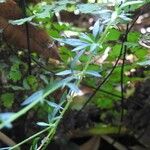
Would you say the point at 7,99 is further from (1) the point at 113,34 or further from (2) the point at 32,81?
(1) the point at 113,34

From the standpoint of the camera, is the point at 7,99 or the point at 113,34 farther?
the point at 7,99

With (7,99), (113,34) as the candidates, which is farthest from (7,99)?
(113,34)

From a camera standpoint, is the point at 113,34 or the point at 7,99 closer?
the point at 113,34

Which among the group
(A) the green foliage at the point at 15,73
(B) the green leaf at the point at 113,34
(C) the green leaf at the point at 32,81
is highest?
(B) the green leaf at the point at 113,34

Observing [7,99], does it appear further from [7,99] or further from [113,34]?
[113,34]

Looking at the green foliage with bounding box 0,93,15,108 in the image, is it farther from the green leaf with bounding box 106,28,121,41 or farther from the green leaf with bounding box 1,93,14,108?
the green leaf with bounding box 106,28,121,41

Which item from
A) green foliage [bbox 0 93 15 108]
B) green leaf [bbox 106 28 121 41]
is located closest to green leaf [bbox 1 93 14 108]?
green foliage [bbox 0 93 15 108]

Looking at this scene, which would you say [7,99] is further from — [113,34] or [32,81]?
[113,34]

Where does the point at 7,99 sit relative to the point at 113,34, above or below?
below

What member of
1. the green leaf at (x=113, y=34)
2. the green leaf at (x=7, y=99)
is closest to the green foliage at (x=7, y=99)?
the green leaf at (x=7, y=99)

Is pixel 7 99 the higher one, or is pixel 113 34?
pixel 113 34

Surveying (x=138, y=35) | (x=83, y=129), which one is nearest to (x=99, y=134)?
(x=83, y=129)

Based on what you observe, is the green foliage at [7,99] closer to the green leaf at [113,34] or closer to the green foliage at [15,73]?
the green foliage at [15,73]
